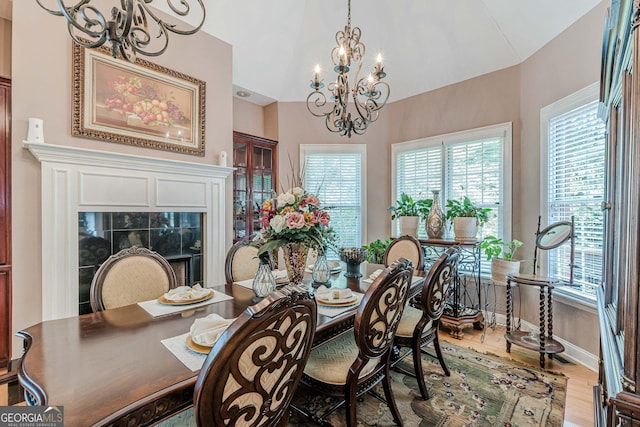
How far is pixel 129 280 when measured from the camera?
72.1 inches

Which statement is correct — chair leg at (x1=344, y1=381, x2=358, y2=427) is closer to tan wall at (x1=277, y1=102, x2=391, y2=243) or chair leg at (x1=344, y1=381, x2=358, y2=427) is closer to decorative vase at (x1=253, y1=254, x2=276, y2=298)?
decorative vase at (x1=253, y1=254, x2=276, y2=298)

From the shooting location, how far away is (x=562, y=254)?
2857 mm

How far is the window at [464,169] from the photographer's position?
3471mm

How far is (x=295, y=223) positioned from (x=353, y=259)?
86 cm

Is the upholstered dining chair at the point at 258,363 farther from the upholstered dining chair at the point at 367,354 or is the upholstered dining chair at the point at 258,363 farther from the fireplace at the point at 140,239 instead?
the fireplace at the point at 140,239

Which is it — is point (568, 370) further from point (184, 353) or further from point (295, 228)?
point (184, 353)

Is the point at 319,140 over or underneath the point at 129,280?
over

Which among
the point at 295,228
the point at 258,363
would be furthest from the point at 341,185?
the point at 258,363

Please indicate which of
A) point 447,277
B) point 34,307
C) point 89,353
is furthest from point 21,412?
point 447,277

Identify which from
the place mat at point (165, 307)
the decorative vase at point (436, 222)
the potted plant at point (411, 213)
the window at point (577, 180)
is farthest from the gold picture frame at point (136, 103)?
the window at point (577, 180)

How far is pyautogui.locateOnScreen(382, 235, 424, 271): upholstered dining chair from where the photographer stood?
2852 millimetres

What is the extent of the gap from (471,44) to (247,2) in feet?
8.82

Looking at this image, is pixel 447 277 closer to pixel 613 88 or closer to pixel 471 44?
pixel 613 88

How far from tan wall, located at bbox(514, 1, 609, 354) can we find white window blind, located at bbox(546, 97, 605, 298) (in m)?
0.18
